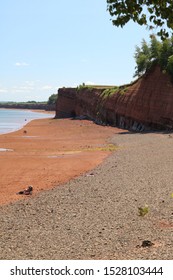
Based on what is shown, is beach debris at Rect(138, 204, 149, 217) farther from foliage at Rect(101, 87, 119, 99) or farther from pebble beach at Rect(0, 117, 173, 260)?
foliage at Rect(101, 87, 119, 99)

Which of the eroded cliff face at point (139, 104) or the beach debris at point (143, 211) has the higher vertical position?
the eroded cliff face at point (139, 104)

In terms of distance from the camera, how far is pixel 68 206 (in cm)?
1411

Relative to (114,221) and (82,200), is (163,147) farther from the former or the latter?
(114,221)

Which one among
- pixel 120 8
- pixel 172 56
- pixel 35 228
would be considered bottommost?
pixel 35 228

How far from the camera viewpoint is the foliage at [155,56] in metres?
51.0

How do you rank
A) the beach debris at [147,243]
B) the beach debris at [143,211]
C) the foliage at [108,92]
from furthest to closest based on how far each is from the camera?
1. the foliage at [108,92]
2. the beach debris at [143,211]
3. the beach debris at [147,243]

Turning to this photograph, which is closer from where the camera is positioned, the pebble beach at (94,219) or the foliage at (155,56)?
the pebble beach at (94,219)

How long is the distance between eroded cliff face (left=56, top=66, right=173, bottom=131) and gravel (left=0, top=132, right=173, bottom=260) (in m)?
32.5

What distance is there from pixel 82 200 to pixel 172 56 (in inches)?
1474

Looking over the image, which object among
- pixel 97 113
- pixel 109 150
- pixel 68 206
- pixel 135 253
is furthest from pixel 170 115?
pixel 135 253

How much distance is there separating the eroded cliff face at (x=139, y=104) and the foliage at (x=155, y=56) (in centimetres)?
123

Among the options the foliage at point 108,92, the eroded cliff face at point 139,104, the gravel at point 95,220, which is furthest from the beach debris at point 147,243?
the foliage at point 108,92

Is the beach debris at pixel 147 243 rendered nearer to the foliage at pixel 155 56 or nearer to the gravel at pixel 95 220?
the gravel at pixel 95 220

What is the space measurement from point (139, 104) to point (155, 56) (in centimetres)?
695
